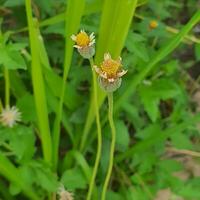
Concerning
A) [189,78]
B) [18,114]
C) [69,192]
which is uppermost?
[189,78]

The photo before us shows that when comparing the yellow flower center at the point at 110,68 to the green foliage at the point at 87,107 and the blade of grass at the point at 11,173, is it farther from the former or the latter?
the blade of grass at the point at 11,173

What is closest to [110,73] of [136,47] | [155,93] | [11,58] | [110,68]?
[110,68]

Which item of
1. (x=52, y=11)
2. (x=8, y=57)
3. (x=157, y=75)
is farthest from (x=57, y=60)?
(x=8, y=57)

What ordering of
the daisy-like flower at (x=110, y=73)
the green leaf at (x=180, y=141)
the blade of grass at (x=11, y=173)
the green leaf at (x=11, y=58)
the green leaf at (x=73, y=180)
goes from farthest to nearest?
the green leaf at (x=180, y=141) → the green leaf at (x=73, y=180) → the blade of grass at (x=11, y=173) → the green leaf at (x=11, y=58) → the daisy-like flower at (x=110, y=73)

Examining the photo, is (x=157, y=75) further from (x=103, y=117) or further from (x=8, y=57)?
(x=8, y=57)

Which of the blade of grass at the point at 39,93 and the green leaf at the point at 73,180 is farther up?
the blade of grass at the point at 39,93

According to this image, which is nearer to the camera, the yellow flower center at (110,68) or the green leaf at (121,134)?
the yellow flower center at (110,68)

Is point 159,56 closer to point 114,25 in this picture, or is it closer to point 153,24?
point 114,25

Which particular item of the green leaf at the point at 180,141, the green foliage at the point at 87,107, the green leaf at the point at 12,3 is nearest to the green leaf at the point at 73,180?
the green foliage at the point at 87,107
